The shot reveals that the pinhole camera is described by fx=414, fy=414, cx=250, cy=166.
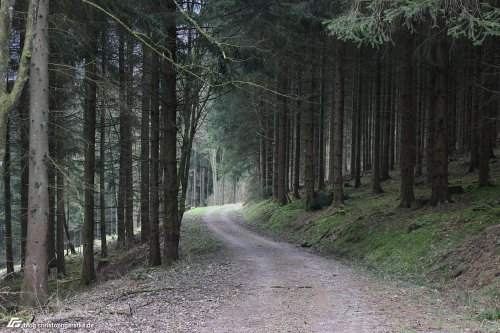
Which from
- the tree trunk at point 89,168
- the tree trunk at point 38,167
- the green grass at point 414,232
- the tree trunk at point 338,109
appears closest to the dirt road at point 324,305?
the green grass at point 414,232

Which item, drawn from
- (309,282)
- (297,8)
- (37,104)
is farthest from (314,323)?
(297,8)

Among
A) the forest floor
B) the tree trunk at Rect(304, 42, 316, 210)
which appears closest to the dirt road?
the forest floor

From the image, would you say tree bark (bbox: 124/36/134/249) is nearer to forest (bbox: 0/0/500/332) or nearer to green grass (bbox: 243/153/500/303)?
forest (bbox: 0/0/500/332)

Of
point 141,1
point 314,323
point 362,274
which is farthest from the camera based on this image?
point 141,1

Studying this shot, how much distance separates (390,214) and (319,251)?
9.21ft

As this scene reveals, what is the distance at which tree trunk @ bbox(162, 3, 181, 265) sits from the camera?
12211 mm

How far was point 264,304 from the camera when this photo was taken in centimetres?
733

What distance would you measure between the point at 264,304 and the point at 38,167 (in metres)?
4.69

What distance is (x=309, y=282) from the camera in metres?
9.15

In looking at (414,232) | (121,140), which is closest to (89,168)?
(121,140)

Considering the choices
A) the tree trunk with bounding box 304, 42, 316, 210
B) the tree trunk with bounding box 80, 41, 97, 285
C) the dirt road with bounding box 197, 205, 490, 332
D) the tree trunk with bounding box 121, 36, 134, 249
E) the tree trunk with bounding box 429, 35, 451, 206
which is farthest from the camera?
the tree trunk with bounding box 304, 42, 316, 210

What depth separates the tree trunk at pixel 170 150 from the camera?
1221 cm

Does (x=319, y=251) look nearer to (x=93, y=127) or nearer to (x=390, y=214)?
(x=390, y=214)

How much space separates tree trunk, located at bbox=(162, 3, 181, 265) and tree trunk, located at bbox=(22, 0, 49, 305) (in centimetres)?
484
